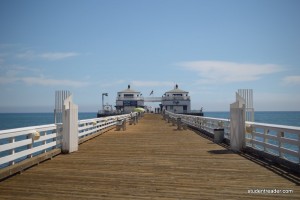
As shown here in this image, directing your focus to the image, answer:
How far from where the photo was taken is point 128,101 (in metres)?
78.1

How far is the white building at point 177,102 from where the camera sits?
77438mm

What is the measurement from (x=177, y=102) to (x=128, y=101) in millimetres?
13139

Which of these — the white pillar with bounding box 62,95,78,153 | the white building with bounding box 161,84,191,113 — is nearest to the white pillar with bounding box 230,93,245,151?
the white pillar with bounding box 62,95,78,153

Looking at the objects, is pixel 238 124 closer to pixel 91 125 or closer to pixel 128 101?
pixel 91 125

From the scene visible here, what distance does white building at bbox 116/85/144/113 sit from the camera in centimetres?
7756

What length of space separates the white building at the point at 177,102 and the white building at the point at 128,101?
279 inches

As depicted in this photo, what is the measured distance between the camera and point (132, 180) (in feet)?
20.5

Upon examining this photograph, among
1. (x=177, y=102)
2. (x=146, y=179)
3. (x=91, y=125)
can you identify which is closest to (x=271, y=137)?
(x=146, y=179)

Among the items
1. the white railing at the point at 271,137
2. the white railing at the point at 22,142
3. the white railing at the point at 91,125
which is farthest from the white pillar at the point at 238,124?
the white railing at the point at 91,125

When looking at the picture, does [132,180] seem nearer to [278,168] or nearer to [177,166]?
[177,166]

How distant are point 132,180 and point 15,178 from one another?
2.61 meters

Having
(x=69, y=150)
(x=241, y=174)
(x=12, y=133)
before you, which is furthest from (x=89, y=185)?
(x=69, y=150)

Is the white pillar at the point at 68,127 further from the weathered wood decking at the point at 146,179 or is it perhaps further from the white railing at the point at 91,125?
the white railing at the point at 91,125

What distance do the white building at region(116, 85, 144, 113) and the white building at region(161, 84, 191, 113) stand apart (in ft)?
23.3
